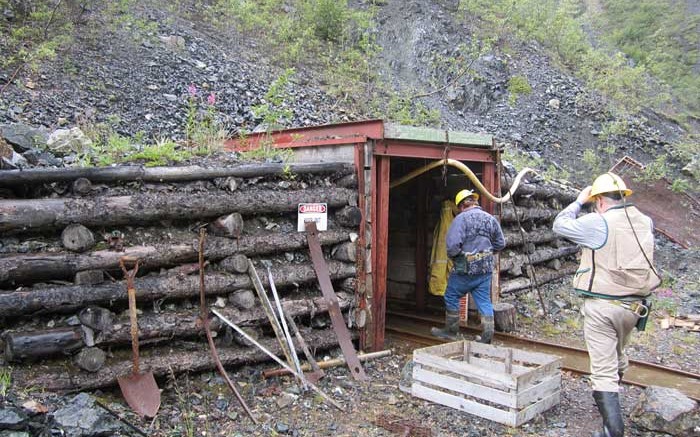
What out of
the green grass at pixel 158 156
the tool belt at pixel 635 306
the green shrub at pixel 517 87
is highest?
the green shrub at pixel 517 87

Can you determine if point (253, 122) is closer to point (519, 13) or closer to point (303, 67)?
point (303, 67)

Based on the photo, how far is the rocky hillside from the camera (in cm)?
993

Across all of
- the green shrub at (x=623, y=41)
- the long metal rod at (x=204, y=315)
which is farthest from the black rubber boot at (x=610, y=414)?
the green shrub at (x=623, y=41)

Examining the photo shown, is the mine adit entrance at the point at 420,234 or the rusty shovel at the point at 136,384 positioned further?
the mine adit entrance at the point at 420,234

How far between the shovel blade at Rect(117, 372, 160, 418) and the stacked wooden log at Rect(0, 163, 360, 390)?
0.09 metres

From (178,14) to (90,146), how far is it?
960 centimetres

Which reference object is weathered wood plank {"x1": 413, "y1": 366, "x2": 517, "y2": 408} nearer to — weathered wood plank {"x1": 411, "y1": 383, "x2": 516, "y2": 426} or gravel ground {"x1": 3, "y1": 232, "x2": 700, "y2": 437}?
weathered wood plank {"x1": 411, "y1": 383, "x2": 516, "y2": 426}

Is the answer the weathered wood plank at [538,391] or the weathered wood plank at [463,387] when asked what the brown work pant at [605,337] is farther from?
the weathered wood plank at [463,387]

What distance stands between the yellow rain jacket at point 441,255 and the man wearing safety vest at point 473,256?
1398 millimetres

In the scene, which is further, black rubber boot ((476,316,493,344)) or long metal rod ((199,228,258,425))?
black rubber boot ((476,316,493,344))

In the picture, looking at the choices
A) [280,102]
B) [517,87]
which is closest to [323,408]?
[280,102]

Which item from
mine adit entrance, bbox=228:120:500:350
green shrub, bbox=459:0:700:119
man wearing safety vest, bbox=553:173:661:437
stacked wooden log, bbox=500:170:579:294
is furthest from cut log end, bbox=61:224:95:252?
green shrub, bbox=459:0:700:119

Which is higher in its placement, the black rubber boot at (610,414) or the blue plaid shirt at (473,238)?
the blue plaid shirt at (473,238)

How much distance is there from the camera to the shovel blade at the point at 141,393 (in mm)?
4438
